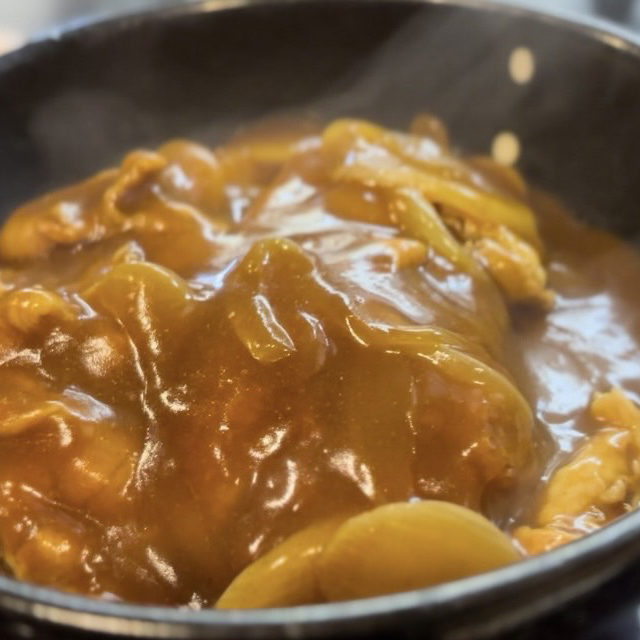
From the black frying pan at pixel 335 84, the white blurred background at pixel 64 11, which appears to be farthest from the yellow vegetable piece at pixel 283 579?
the white blurred background at pixel 64 11

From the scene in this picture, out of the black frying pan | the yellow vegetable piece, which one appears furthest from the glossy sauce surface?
the black frying pan

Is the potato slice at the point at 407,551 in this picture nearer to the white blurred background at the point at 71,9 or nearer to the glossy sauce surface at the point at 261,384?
the glossy sauce surface at the point at 261,384

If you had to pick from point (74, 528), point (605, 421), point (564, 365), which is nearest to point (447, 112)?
point (564, 365)

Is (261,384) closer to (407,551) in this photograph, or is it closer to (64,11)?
(407,551)

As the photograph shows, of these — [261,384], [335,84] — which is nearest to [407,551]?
[261,384]

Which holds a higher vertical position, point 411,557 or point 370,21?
point 370,21

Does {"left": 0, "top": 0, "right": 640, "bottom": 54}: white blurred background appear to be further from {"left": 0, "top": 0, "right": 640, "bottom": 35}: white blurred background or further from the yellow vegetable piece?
the yellow vegetable piece

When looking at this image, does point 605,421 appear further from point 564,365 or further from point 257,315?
point 257,315
